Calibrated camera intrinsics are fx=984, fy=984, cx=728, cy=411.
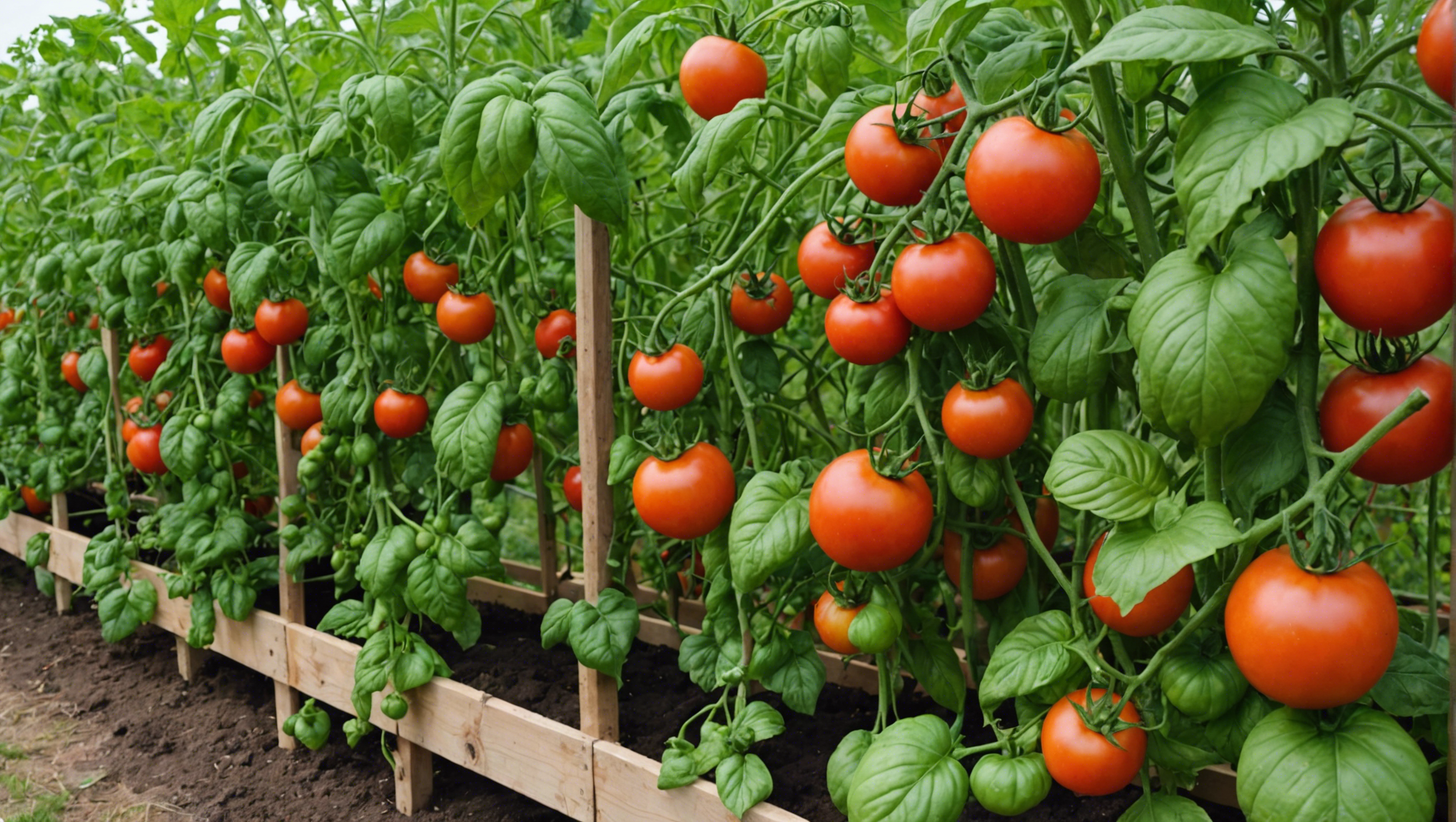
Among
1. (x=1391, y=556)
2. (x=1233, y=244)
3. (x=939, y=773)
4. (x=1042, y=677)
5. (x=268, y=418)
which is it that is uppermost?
(x=1233, y=244)

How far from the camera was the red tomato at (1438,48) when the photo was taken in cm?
81

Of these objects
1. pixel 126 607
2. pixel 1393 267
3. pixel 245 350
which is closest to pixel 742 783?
pixel 1393 267

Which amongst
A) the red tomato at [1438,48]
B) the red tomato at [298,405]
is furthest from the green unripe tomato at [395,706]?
the red tomato at [1438,48]

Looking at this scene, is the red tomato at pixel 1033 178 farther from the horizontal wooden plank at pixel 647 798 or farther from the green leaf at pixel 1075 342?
the horizontal wooden plank at pixel 647 798

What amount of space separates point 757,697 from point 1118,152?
1288mm

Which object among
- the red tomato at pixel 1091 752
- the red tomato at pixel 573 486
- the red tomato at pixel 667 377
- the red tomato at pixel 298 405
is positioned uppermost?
the red tomato at pixel 667 377

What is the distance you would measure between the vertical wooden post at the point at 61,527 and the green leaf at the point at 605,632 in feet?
7.83

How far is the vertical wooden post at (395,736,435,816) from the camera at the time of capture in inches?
80.8

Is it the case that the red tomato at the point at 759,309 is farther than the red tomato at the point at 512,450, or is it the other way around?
the red tomato at the point at 512,450

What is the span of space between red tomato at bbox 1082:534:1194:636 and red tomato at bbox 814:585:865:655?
33 centimetres

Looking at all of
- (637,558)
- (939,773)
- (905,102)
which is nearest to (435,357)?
(637,558)

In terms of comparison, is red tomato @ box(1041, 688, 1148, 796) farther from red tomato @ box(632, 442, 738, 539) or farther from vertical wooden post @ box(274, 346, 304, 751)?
vertical wooden post @ box(274, 346, 304, 751)

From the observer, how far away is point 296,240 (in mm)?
1996

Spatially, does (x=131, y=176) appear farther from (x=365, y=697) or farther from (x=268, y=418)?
(x=365, y=697)
